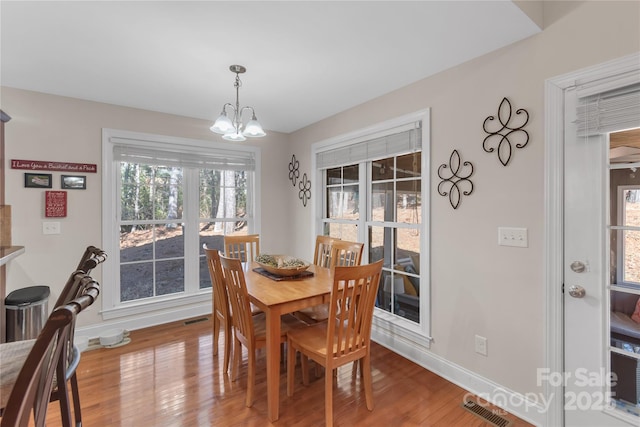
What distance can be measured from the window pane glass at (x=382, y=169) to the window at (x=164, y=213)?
1767 millimetres

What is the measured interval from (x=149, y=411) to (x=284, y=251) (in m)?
2.58

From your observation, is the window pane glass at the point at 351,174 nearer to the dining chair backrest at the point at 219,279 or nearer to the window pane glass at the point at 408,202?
the window pane glass at the point at 408,202

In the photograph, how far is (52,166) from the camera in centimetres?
Result: 283

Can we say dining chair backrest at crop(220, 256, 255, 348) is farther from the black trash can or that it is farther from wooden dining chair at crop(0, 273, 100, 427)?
the black trash can

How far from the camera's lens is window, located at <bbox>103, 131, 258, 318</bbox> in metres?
3.19

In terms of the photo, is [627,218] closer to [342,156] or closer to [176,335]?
[342,156]

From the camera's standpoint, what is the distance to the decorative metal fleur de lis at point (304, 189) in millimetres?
3949

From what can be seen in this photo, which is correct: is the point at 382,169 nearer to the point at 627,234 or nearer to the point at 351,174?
the point at 351,174

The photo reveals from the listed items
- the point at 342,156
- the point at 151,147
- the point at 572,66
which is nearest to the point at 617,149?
the point at 572,66

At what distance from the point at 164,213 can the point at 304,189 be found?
1.74m

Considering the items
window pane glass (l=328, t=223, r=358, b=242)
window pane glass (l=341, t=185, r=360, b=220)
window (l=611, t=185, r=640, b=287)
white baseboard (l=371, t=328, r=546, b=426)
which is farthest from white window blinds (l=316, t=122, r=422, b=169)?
white baseboard (l=371, t=328, r=546, b=426)

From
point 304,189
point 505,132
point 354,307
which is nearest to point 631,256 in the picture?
point 505,132

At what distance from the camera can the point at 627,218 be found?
1.55 m

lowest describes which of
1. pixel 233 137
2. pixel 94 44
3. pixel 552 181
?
pixel 552 181
